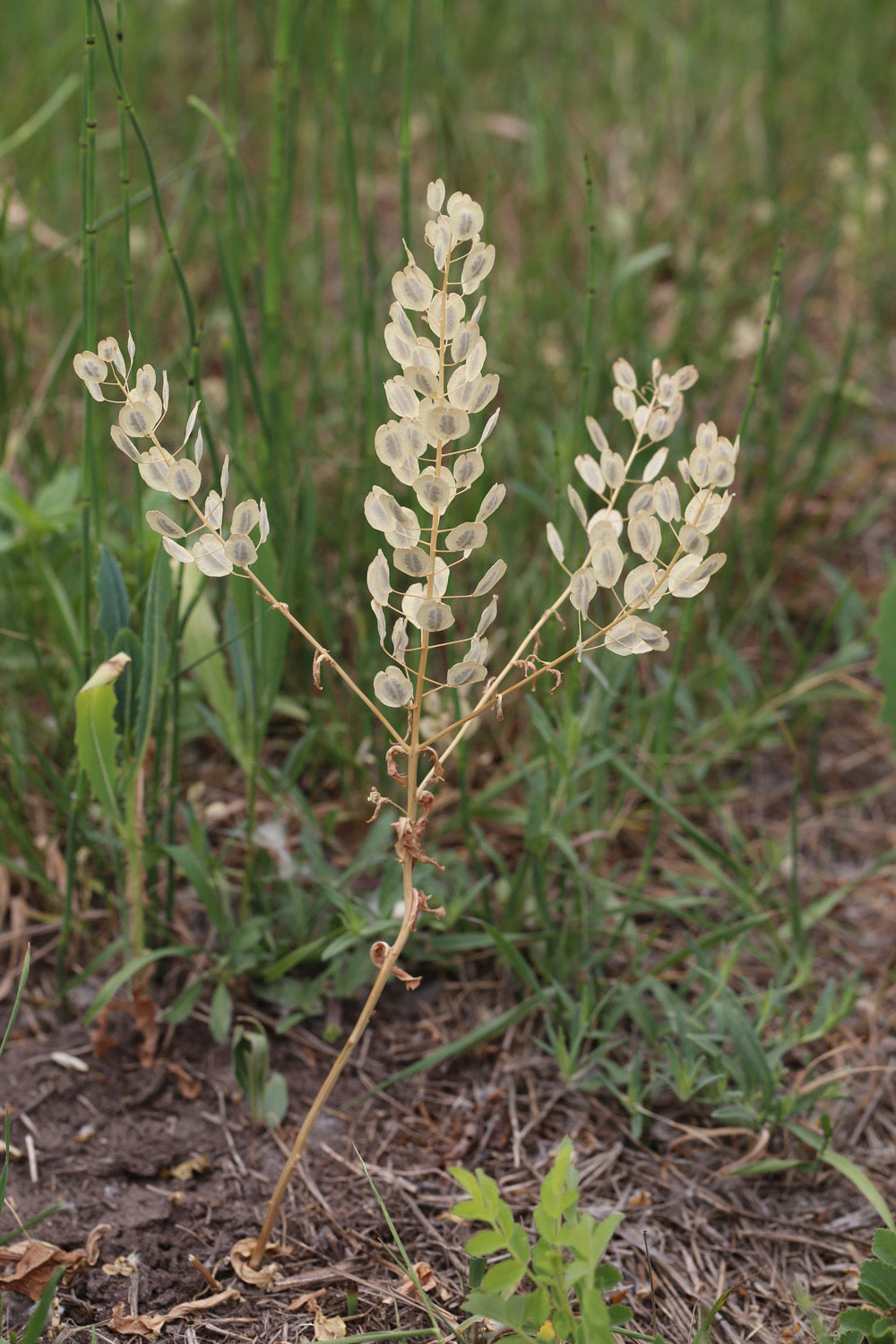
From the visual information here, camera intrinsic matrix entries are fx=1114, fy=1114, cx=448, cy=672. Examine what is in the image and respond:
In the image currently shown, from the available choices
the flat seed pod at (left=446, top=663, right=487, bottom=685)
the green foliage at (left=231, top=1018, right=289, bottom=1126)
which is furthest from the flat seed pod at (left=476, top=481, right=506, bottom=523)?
the green foliage at (left=231, top=1018, right=289, bottom=1126)

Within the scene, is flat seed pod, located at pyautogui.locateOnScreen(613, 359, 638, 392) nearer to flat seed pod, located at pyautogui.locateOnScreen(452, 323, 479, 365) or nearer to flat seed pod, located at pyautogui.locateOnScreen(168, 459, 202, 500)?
flat seed pod, located at pyautogui.locateOnScreen(452, 323, 479, 365)

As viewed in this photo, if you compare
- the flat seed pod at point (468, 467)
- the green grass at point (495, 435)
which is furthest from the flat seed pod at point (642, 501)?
the green grass at point (495, 435)

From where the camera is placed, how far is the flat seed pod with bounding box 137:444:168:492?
0.80 m

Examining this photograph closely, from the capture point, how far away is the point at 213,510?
816mm

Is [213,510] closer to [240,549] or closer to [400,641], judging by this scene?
[240,549]

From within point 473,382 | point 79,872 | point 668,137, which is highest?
point 473,382

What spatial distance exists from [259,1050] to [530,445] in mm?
1037

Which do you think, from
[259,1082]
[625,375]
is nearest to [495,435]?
[625,375]

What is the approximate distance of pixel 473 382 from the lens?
770mm

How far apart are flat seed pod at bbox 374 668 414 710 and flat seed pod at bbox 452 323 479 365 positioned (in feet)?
0.74

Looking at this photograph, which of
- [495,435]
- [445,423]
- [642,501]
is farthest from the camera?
[495,435]

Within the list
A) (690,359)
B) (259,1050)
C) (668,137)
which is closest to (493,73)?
(668,137)

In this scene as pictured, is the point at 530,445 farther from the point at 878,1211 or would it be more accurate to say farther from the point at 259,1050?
the point at 878,1211

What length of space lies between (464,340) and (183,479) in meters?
0.22
